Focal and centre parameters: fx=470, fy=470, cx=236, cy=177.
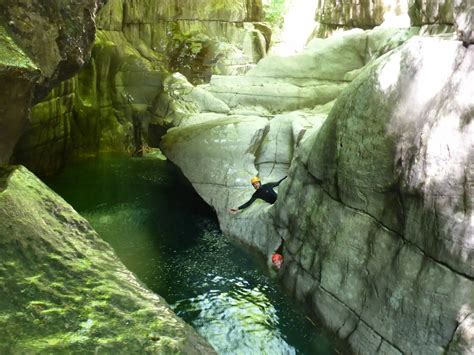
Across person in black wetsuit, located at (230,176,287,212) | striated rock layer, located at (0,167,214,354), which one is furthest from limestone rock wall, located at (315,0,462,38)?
striated rock layer, located at (0,167,214,354)

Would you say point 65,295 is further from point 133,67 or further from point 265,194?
point 133,67

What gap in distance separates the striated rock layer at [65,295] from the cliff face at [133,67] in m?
9.96

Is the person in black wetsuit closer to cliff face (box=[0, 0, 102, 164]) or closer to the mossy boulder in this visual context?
cliff face (box=[0, 0, 102, 164])

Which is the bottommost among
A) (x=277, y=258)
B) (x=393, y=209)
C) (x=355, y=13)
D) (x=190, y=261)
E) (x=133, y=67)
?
(x=190, y=261)

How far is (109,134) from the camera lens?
18.4 m

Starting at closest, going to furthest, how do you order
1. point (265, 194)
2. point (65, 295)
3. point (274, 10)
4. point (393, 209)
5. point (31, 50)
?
1. point (65, 295)
2. point (31, 50)
3. point (393, 209)
4. point (265, 194)
5. point (274, 10)

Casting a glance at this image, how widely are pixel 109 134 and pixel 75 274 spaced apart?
14.8 meters

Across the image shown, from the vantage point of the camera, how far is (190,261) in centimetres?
980

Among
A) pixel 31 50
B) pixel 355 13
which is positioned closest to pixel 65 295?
pixel 31 50

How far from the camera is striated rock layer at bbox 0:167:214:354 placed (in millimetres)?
3520

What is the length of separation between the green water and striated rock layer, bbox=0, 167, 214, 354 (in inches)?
121

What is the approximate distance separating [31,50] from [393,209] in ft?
15.9

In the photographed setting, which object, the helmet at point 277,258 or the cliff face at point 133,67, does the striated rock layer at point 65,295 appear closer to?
the helmet at point 277,258

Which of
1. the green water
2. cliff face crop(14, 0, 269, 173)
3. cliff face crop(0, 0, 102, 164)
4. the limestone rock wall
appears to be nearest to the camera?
cliff face crop(0, 0, 102, 164)
